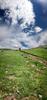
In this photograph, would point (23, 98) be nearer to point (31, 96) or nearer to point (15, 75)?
point (31, 96)

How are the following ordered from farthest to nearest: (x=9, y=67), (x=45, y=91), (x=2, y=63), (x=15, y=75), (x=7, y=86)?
1. (x=2, y=63)
2. (x=9, y=67)
3. (x=15, y=75)
4. (x=7, y=86)
5. (x=45, y=91)

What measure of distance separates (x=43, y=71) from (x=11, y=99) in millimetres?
18319

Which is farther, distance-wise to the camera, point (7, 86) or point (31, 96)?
point (7, 86)

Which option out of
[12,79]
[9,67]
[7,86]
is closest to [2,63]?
[9,67]

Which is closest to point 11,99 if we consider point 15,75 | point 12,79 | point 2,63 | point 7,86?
point 7,86

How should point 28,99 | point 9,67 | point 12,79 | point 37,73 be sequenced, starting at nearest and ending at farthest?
point 28,99 → point 12,79 → point 37,73 → point 9,67

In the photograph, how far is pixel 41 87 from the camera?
37.2 meters

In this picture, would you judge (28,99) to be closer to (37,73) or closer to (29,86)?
(29,86)

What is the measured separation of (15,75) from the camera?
44.6 metres

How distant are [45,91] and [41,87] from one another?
2.08m

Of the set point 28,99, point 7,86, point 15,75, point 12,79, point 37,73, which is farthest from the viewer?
point 37,73

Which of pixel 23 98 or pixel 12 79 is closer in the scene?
pixel 23 98

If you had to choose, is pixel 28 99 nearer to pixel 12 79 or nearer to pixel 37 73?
pixel 12 79

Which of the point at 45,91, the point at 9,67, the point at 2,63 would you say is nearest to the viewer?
the point at 45,91
